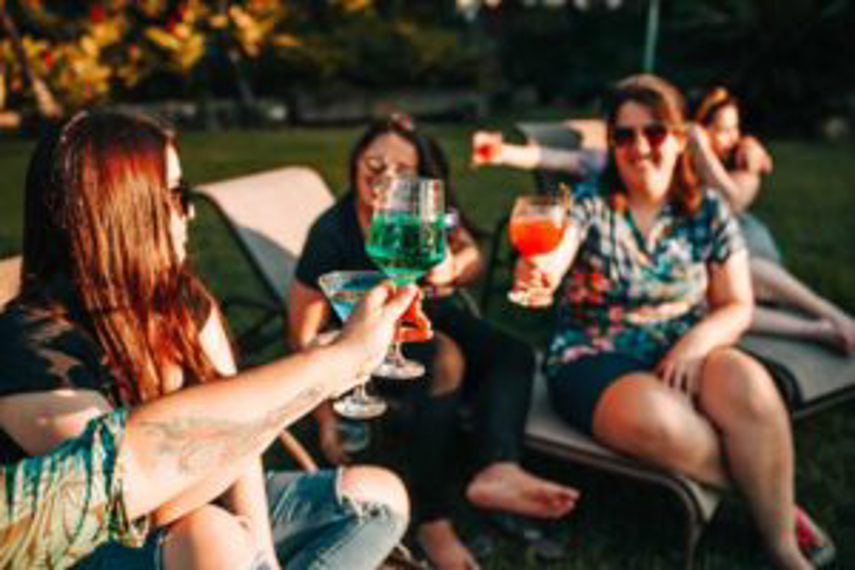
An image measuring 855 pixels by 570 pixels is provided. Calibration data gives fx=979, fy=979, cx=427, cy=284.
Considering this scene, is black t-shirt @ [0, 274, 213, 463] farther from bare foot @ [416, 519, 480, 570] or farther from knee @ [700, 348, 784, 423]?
knee @ [700, 348, 784, 423]

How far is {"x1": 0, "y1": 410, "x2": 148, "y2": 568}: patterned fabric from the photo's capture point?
57.8 inches

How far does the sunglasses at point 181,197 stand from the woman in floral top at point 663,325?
1237 millimetres

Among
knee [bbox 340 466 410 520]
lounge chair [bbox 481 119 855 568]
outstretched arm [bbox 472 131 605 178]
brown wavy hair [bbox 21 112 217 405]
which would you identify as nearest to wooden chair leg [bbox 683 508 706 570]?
lounge chair [bbox 481 119 855 568]

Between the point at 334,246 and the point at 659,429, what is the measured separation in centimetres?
140

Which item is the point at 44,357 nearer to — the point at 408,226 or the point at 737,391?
the point at 408,226

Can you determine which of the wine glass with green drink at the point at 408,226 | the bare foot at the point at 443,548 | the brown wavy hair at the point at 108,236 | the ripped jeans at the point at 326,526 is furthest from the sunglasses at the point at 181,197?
the bare foot at the point at 443,548

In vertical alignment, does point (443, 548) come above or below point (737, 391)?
below

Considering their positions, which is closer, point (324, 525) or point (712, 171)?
point (324, 525)

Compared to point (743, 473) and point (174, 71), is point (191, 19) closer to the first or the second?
point (174, 71)

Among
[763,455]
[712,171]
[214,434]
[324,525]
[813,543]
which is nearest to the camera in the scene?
[214,434]

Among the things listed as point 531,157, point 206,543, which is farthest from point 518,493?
point 531,157

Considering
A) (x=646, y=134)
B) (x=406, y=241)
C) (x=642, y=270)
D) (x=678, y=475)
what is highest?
(x=646, y=134)

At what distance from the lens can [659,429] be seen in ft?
10.6

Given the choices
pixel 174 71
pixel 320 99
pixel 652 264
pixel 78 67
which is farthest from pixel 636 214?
pixel 320 99
